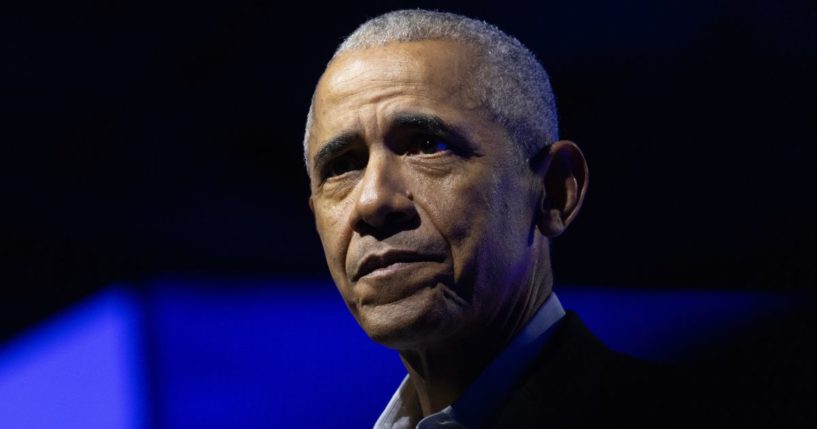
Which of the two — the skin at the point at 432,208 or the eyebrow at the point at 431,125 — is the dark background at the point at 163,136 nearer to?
the skin at the point at 432,208

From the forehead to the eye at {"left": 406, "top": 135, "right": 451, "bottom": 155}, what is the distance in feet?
0.14

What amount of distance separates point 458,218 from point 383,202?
0.40 ft

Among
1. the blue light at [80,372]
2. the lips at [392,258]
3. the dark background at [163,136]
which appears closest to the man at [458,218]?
the lips at [392,258]

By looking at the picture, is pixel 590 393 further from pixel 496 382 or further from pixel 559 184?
pixel 559 184

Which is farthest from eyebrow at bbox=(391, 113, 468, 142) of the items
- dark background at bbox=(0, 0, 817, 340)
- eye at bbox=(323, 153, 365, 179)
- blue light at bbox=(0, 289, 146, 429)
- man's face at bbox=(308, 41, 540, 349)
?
blue light at bbox=(0, 289, 146, 429)

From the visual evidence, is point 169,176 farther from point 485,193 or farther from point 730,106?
point 730,106

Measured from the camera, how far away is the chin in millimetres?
1485

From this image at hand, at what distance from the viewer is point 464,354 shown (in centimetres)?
162

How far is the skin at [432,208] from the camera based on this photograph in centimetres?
151

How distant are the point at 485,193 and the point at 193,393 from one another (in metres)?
1.02

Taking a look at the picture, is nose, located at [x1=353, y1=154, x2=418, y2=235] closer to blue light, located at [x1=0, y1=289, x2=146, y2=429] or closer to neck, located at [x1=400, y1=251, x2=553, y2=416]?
neck, located at [x1=400, y1=251, x2=553, y2=416]

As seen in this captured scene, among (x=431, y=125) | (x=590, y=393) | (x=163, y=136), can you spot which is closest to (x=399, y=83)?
(x=431, y=125)

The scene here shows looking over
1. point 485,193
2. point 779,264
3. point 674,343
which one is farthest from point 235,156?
point 779,264

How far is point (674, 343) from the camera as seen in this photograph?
1.94 metres
